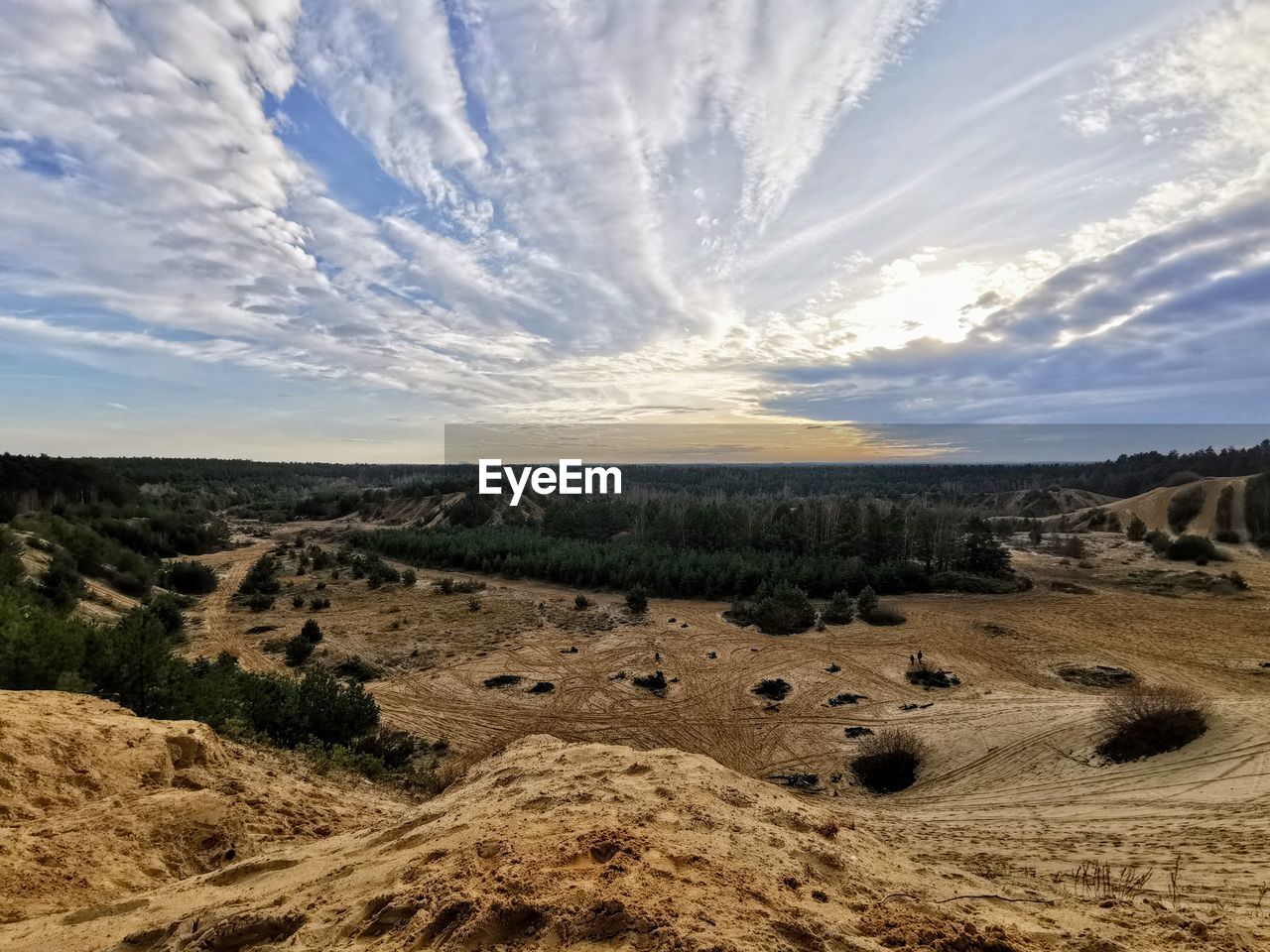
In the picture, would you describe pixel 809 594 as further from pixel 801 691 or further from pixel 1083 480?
pixel 1083 480

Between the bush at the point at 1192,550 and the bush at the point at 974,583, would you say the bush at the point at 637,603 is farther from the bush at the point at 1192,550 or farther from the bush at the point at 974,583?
the bush at the point at 1192,550

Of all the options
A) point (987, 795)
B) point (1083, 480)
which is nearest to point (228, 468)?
point (987, 795)

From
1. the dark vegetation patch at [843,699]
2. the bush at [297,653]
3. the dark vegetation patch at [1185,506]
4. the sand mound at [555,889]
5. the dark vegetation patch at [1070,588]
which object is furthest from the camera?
the dark vegetation patch at [1185,506]

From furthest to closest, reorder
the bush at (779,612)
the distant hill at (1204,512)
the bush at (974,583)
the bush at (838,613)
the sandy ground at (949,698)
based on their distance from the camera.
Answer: the distant hill at (1204,512)
the bush at (974,583)
the bush at (838,613)
the bush at (779,612)
the sandy ground at (949,698)

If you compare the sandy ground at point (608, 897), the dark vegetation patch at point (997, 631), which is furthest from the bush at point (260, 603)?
the dark vegetation patch at point (997, 631)

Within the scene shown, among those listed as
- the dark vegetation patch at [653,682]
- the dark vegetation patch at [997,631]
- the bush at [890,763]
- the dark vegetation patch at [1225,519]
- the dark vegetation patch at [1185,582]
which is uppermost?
the dark vegetation patch at [1225,519]

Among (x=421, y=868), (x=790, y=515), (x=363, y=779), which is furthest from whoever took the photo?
(x=790, y=515)

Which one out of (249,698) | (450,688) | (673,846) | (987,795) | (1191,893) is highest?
(673,846)
